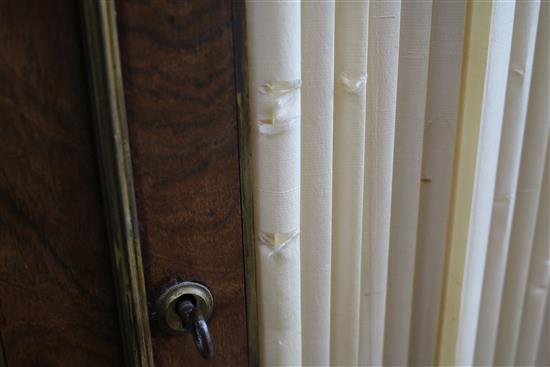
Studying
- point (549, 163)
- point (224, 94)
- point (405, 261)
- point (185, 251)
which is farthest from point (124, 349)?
point (549, 163)

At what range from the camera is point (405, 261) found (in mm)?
720

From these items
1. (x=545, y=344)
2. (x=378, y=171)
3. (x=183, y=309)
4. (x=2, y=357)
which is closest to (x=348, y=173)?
(x=378, y=171)

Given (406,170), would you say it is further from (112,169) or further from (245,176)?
(112,169)

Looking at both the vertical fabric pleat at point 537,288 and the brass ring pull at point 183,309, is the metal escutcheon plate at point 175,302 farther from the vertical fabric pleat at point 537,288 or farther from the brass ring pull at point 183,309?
the vertical fabric pleat at point 537,288

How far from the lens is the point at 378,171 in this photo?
25.6 inches

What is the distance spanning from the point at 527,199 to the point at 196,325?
1.82ft

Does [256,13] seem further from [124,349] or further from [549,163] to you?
[549,163]

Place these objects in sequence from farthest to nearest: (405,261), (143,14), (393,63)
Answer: (405,261), (393,63), (143,14)

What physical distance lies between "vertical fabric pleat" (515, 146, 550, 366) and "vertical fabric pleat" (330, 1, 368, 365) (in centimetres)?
34

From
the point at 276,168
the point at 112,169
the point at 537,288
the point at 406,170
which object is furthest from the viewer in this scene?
the point at 537,288

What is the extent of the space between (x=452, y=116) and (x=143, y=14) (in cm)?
44

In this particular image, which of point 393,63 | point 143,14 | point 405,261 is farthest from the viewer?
point 405,261

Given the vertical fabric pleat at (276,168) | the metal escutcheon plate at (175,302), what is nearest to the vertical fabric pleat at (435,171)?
the vertical fabric pleat at (276,168)

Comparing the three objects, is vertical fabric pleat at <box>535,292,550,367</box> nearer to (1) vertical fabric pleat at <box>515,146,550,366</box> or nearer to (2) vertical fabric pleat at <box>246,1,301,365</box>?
(1) vertical fabric pleat at <box>515,146,550,366</box>
